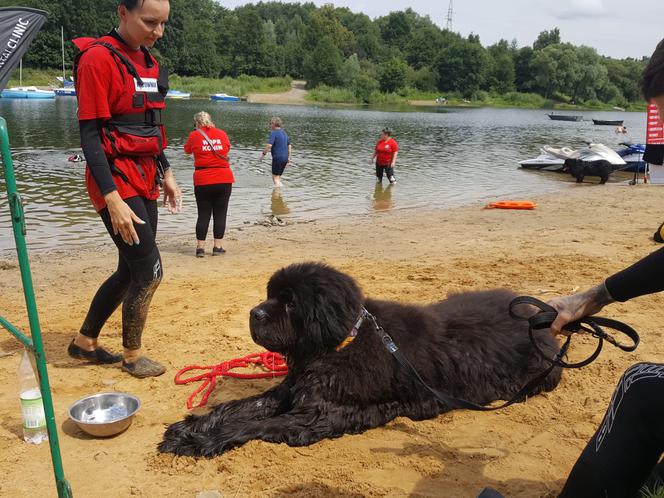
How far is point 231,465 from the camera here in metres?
3.48

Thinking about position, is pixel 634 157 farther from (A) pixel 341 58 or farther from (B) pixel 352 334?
(A) pixel 341 58

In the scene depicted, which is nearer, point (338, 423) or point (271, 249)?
point (338, 423)

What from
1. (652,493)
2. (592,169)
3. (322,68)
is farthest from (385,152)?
(322,68)

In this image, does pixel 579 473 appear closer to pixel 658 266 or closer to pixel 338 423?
pixel 658 266

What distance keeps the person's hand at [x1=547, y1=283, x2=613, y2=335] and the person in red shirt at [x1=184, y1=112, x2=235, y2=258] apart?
775cm

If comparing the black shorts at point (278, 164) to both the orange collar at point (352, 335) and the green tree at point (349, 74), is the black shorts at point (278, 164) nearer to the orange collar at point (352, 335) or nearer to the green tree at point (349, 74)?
the orange collar at point (352, 335)

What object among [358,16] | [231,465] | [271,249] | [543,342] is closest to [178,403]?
[231,465]

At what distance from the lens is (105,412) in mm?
4023

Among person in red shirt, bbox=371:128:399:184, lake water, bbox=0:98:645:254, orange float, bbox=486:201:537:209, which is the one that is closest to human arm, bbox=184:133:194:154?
lake water, bbox=0:98:645:254

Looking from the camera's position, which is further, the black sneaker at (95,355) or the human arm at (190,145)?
the human arm at (190,145)

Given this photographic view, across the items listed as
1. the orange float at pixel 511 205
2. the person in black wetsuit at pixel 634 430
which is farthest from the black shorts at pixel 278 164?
the person in black wetsuit at pixel 634 430

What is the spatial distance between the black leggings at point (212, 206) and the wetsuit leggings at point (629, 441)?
27.1ft

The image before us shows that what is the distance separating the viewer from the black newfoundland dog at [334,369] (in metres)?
3.78

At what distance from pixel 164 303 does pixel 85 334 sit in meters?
1.83
